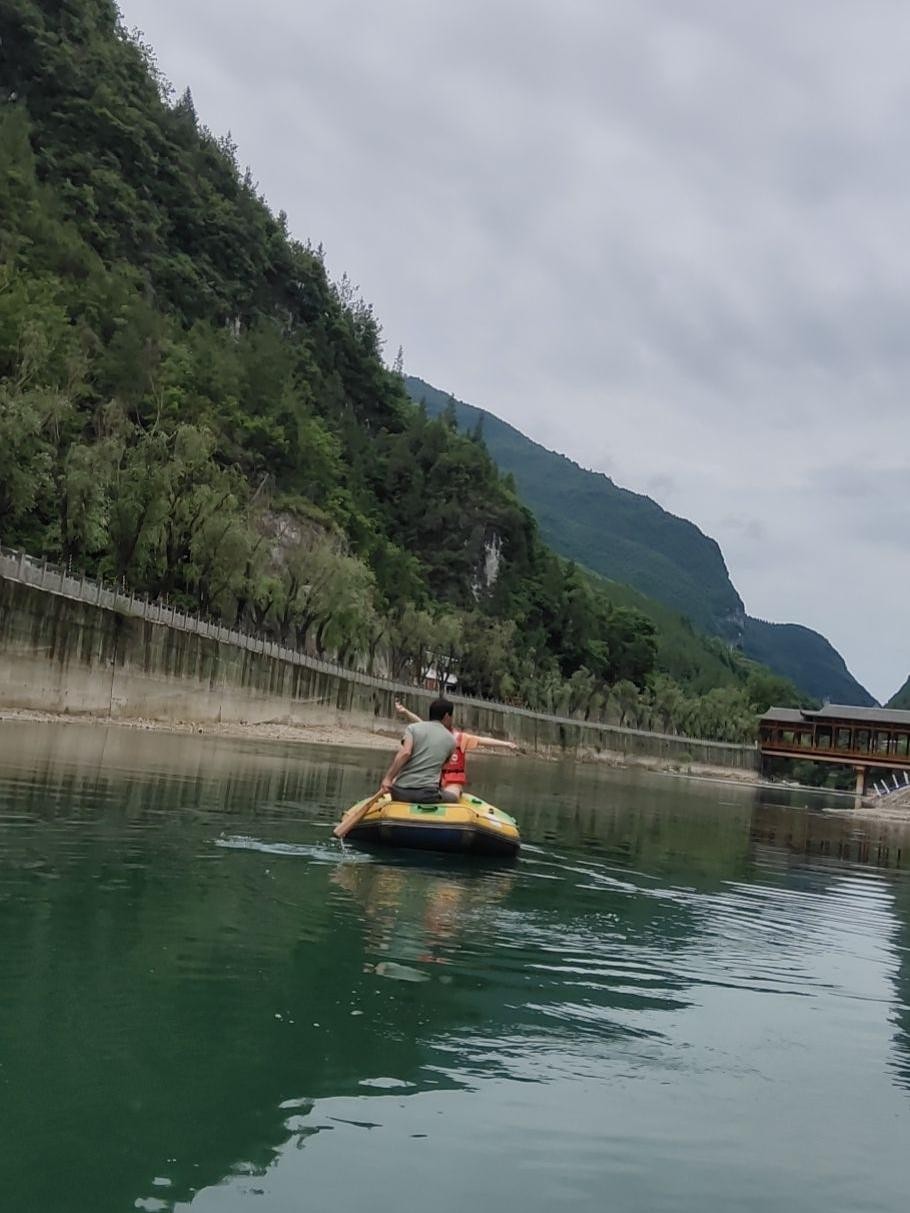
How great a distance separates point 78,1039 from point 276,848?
7.22 meters

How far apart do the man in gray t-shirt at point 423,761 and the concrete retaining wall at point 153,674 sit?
85.5ft

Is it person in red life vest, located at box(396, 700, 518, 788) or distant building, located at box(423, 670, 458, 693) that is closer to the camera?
person in red life vest, located at box(396, 700, 518, 788)

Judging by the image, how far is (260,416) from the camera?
96250 millimetres

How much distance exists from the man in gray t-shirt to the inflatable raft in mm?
266

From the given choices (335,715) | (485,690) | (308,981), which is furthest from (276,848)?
(485,690)

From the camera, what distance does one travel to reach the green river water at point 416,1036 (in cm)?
421

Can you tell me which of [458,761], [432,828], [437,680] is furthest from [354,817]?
[437,680]

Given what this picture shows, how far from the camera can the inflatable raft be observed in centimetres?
1328

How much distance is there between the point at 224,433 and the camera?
8788 centimetres

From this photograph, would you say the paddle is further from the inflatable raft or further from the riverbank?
the riverbank

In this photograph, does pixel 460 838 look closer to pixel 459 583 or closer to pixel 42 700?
pixel 42 700

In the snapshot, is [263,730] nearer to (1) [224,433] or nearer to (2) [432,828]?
(1) [224,433]

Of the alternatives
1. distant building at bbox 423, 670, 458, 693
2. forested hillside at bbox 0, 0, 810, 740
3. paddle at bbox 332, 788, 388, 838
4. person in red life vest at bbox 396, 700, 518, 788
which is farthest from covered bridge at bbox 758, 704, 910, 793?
paddle at bbox 332, 788, 388, 838

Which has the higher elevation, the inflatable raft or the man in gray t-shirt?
the man in gray t-shirt
